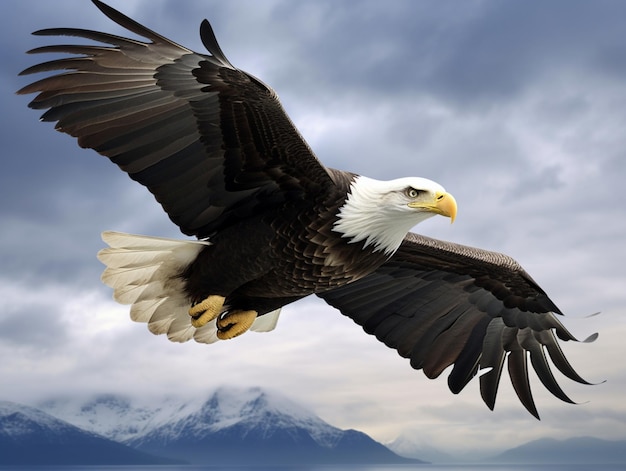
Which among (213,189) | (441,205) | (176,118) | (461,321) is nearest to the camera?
(176,118)

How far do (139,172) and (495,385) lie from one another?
364 cm

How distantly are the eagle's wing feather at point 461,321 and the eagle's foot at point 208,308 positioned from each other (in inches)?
66.1

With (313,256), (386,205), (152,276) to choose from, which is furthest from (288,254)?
(152,276)

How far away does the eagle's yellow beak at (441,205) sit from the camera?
5.18m

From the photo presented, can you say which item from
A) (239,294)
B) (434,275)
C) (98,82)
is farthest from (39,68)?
(434,275)

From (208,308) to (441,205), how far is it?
1.62 meters

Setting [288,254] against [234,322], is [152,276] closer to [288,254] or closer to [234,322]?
[234,322]

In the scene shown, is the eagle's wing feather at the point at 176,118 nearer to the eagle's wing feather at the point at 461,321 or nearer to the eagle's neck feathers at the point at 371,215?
the eagle's neck feathers at the point at 371,215

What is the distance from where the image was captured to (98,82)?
4883 mm

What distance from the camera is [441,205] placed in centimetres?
518

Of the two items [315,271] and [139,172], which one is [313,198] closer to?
[315,271]

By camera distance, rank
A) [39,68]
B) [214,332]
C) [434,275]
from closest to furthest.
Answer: [39,68], [214,332], [434,275]

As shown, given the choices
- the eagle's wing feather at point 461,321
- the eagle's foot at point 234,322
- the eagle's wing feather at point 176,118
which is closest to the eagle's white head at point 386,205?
the eagle's wing feather at point 176,118

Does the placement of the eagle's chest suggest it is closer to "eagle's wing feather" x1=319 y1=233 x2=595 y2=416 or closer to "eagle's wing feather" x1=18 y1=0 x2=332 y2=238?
"eagle's wing feather" x1=18 y1=0 x2=332 y2=238
